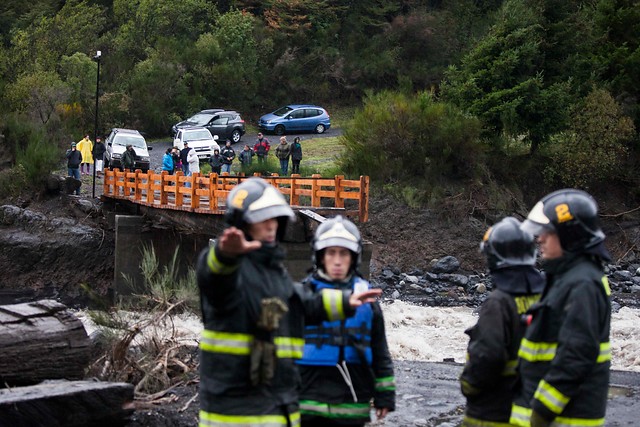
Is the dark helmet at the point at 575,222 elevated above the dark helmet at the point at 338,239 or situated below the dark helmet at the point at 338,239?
above

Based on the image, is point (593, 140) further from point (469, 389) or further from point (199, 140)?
point (469, 389)

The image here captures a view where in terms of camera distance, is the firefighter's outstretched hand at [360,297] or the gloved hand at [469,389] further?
the gloved hand at [469,389]

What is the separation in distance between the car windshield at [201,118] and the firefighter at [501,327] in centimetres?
3838

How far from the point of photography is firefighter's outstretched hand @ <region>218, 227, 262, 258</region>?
181 inches

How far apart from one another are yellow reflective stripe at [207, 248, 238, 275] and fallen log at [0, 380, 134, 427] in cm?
377

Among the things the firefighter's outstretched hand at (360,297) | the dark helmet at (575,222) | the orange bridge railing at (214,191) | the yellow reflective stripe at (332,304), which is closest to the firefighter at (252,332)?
the yellow reflective stripe at (332,304)

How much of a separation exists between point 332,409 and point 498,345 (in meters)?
1.09

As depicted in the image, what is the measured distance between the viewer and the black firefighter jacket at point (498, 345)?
19.0ft

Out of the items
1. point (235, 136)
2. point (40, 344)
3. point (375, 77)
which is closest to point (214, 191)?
point (40, 344)

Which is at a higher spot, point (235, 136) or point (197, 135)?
point (235, 136)

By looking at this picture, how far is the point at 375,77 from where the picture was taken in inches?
2105

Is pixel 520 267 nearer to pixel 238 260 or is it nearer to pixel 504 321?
pixel 504 321

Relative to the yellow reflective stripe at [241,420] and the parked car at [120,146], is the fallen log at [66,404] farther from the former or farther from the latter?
the parked car at [120,146]

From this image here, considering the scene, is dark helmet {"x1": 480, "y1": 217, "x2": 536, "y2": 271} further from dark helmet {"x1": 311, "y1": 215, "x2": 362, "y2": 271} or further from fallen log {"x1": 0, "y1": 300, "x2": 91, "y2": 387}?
fallen log {"x1": 0, "y1": 300, "x2": 91, "y2": 387}
